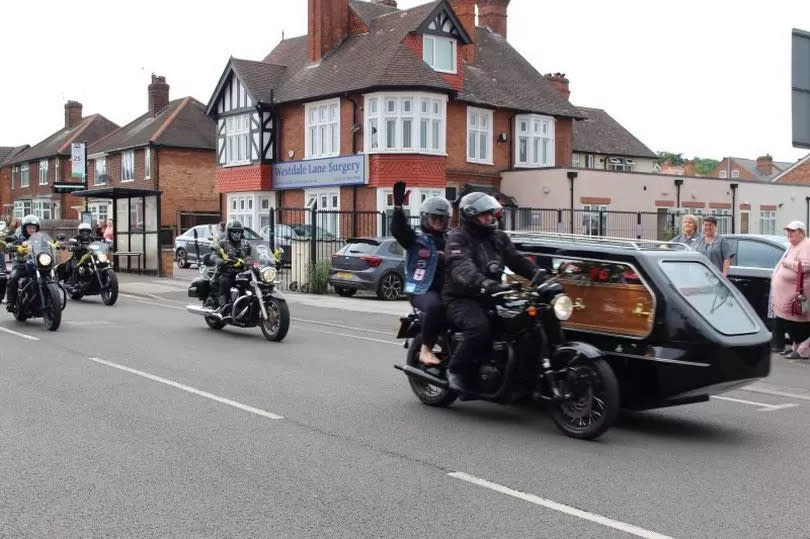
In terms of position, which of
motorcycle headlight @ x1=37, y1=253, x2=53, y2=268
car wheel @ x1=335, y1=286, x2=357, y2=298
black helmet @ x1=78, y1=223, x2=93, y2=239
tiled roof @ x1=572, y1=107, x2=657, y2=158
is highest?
tiled roof @ x1=572, y1=107, x2=657, y2=158

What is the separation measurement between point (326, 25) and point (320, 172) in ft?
20.5

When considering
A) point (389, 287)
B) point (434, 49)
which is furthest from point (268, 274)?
point (434, 49)

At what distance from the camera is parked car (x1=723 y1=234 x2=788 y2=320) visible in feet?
43.6

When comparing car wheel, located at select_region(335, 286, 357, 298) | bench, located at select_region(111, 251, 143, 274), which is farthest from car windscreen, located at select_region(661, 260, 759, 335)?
bench, located at select_region(111, 251, 143, 274)

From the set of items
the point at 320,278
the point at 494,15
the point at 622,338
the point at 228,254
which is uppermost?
the point at 494,15

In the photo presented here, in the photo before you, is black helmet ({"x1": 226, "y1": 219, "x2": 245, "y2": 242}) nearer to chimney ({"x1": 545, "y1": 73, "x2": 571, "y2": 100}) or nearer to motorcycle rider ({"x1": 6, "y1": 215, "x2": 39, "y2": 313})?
motorcycle rider ({"x1": 6, "y1": 215, "x2": 39, "y2": 313})

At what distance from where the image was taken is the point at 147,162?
167 ft

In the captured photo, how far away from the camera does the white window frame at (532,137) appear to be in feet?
124

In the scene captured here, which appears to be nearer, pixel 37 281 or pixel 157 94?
pixel 37 281

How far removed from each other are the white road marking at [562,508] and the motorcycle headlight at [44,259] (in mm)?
10136

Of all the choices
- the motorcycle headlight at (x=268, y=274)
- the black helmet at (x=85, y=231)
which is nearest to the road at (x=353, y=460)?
the motorcycle headlight at (x=268, y=274)

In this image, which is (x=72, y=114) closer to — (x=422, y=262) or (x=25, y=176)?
(x=25, y=176)

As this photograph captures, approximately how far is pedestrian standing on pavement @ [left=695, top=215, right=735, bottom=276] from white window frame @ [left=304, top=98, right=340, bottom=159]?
22485mm

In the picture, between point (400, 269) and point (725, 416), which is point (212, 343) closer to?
point (725, 416)
